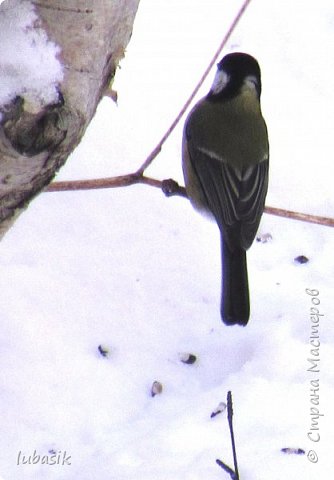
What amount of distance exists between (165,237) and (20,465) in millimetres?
1016

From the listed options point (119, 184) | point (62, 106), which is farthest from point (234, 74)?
point (62, 106)

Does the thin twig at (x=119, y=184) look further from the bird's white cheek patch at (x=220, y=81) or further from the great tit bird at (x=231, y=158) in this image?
the bird's white cheek patch at (x=220, y=81)

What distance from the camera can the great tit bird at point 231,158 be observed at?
8.84ft

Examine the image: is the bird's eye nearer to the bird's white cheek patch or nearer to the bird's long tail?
the bird's white cheek patch

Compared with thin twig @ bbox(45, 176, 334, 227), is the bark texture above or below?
above

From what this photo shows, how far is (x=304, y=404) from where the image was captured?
2611mm

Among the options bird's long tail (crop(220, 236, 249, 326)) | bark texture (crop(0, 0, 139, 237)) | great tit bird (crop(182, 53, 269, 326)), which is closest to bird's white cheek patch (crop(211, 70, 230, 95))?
great tit bird (crop(182, 53, 269, 326))

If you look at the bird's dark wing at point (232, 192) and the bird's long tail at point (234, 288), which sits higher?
the bird's dark wing at point (232, 192)

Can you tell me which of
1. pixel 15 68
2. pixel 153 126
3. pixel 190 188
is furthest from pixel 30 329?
pixel 15 68

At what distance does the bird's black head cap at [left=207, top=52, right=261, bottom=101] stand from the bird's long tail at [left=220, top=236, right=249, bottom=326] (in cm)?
56

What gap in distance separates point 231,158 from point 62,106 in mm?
1432

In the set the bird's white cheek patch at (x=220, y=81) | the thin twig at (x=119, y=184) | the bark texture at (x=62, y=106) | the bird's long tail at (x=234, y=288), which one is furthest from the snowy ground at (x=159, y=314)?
the bark texture at (x=62, y=106)

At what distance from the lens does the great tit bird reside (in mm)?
2693

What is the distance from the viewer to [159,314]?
2945 millimetres
